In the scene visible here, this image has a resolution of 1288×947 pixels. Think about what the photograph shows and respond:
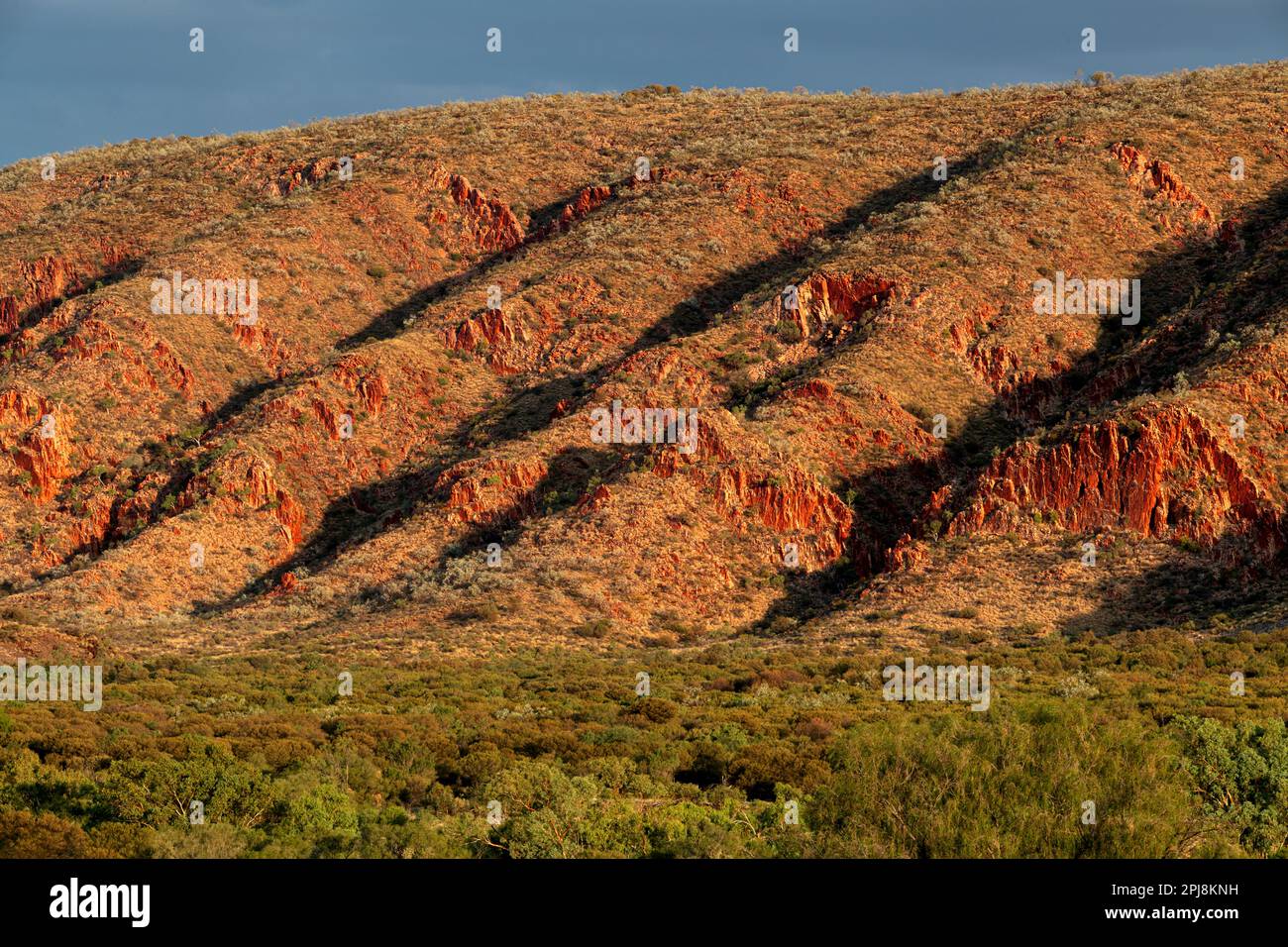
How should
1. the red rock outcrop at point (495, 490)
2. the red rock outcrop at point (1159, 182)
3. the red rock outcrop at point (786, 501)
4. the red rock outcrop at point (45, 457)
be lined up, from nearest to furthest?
the red rock outcrop at point (786, 501), the red rock outcrop at point (495, 490), the red rock outcrop at point (45, 457), the red rock outcrop at point (1159, 182)

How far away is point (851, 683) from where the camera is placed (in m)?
A: 44.7

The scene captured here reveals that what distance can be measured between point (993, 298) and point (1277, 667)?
2966 cm

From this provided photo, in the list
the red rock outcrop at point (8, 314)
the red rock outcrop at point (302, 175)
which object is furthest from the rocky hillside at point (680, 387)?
the red rock outcrop at point (302, 175)

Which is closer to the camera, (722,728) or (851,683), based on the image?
(722,728)

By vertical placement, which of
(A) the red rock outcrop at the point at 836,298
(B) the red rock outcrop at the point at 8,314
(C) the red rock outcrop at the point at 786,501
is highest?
(B) the red rock outcrop at the point at 8,314

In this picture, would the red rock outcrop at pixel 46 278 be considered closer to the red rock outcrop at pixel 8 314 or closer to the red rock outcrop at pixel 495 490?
the red rock outcrop at pixel 8 314

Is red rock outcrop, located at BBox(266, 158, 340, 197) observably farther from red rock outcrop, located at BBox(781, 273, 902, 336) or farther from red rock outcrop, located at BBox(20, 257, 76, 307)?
red rock outcrop, located at BBox(781, 273, 902, 336)

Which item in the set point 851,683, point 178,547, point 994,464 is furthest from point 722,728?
point 178,547

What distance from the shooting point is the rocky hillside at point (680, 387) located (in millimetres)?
55562

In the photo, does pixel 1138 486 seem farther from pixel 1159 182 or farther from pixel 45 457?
pixel 45 457

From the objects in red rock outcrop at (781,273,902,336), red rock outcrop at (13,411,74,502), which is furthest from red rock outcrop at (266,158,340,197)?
red rock outcrop at (781,273,902,336)

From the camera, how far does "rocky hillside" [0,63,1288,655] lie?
55.6 metres
